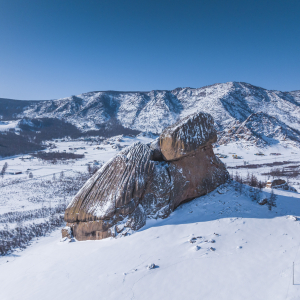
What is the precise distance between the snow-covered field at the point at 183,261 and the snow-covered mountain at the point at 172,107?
90425mm

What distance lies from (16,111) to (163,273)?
21782 centimetres

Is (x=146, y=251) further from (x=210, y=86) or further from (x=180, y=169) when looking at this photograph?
(x=210, y=86)

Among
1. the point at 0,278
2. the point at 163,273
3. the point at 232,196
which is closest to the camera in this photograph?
the point at 163,273

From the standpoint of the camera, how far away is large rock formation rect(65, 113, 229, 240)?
8.80 metres

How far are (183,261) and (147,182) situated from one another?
14.9 ft

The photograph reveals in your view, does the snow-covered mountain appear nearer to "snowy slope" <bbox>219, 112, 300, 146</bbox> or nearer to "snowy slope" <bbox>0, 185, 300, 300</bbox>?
"snowy slope" <bbox>219, 112, 300, 146</bbox>

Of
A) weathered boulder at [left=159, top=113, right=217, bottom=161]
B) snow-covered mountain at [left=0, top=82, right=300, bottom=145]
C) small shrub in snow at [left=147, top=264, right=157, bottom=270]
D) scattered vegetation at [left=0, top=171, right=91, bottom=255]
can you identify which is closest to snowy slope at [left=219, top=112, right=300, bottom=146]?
snow-covered mountain at [left=0, top=82, right=300, bottom=145]

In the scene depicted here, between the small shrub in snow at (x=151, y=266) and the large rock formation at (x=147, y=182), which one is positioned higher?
the large rock formation at (x=147, y=182)

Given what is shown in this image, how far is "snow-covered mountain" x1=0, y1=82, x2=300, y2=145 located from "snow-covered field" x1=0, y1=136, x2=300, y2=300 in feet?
297

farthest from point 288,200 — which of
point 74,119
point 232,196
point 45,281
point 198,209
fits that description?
point 74,119

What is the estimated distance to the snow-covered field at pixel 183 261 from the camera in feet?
16.5

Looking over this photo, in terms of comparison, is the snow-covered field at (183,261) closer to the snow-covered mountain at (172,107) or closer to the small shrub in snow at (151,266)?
the small shrub in snow at (151,266)

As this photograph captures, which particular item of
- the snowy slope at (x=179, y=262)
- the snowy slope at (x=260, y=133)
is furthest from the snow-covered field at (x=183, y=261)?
the snowy slope at (x=260, y=133)

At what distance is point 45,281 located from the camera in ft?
20.4
